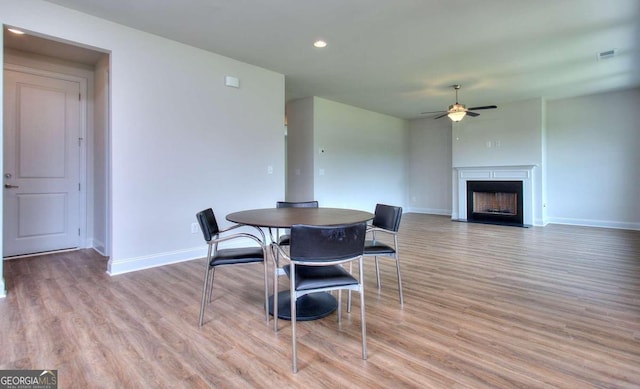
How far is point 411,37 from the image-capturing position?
3516 millimetres

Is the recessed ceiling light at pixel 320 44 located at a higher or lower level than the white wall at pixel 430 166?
higher

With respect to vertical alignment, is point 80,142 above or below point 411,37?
below

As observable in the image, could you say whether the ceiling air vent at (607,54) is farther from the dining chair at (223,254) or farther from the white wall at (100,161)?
the white wall at (100,161)

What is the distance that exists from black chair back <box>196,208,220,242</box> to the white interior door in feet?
10.0

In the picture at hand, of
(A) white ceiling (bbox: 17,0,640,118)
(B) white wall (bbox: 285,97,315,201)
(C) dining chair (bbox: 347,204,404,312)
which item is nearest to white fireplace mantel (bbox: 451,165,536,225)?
(A) white ceiling (bbox: 17,0,640,118)

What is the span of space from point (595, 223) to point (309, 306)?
21.4ft

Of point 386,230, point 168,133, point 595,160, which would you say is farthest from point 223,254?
point 595,160

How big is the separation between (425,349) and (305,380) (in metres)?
0.75

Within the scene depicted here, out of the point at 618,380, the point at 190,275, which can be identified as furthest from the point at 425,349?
the point at 190,275

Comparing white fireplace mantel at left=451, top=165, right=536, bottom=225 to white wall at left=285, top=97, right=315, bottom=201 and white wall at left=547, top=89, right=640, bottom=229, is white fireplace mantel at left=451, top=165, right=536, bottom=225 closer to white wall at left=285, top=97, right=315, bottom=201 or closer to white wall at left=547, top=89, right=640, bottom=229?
white wall at left=547, top=89, right=640, bottom=229

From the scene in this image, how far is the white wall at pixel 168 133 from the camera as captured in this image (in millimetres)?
3254

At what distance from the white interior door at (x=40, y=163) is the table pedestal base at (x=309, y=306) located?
3.49m

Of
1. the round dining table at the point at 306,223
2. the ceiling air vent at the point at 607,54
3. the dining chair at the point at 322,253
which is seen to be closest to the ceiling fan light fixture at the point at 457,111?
the ceiling air vent at the point at 607,54

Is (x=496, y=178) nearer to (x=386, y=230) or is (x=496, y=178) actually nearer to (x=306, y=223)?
(x=386, y=230)
